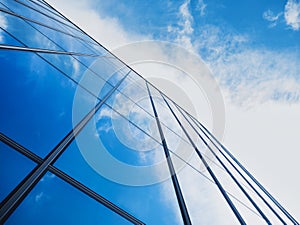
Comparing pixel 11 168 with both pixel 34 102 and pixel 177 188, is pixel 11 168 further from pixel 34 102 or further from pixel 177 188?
pixel 177 188

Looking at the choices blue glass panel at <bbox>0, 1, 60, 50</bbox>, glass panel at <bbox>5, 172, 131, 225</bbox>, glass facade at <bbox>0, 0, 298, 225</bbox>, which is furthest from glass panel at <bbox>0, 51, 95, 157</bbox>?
blue glass panel at <bbox>0, 1, 60, 50</bbox>

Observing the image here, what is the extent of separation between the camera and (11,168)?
8.10 ft

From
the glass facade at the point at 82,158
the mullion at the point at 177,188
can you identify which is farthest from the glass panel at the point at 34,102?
the mullion at the point at 177,188

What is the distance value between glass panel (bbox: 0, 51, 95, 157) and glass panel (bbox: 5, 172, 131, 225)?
0.42 m

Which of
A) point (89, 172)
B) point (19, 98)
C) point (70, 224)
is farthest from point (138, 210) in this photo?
point (19, 98)

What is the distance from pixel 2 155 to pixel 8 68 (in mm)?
1503

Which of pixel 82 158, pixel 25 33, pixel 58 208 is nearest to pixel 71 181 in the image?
pixel 58 208

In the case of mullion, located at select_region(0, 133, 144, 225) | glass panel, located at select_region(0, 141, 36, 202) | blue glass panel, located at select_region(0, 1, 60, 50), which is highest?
blue glass panel, located at select_region(0, 1, 60, 50)

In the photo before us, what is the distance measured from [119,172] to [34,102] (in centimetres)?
154

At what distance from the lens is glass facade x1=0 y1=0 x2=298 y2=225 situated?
103 inches

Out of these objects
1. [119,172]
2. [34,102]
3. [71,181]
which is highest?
[119,172]

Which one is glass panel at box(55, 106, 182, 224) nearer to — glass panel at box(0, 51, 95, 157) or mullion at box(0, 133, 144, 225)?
mullion at box(0, 133, 144, 225)

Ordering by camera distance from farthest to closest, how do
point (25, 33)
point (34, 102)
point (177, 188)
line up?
point (25, 33) → point (177, 188) → point (34, 102)

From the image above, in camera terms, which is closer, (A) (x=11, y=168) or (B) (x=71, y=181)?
(A) (x=11, y=168)
